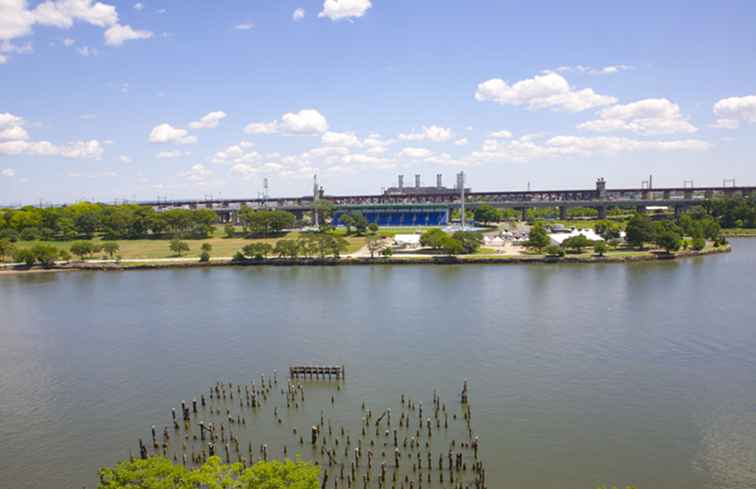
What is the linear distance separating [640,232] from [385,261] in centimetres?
→ 1872

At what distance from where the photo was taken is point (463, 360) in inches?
692

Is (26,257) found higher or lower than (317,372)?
higher

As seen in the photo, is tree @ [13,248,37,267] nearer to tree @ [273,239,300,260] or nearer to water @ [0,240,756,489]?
water @ [0,240,756,489]

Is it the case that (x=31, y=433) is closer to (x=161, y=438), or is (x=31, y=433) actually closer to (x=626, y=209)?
(x=161, y=438)

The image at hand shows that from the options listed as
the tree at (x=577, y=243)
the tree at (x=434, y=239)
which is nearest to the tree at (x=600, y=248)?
the tree at (x=577, y=243)

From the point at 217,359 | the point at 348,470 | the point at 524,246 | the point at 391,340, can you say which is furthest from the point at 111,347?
the point at 524,246

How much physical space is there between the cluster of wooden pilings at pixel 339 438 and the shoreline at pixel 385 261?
23.1m

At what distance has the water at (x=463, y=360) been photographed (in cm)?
1216

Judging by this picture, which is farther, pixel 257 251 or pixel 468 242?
pixel 468 242

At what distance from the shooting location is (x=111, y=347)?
2038 centimetres

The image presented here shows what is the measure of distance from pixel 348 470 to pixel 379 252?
2953 cm

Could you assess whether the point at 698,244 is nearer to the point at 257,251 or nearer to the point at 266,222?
the point at 257,251

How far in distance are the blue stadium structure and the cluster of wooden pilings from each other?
5540cm

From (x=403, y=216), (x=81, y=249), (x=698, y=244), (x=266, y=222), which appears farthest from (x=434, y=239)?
(x=403, y=216)
